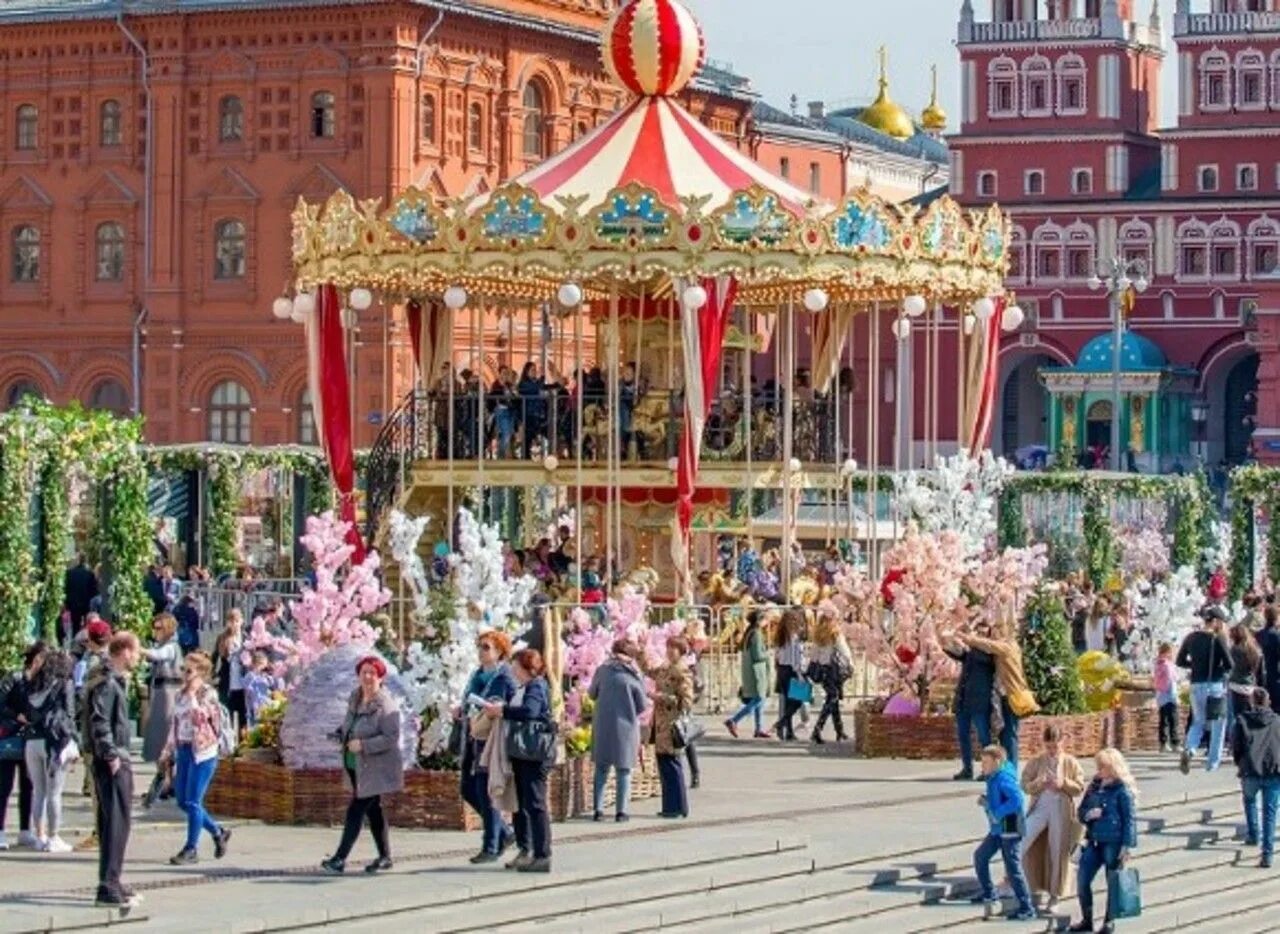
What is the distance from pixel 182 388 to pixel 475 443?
35.9 m

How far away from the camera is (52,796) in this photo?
2297 centimetres

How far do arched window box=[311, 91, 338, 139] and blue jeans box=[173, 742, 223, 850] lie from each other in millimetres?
50133

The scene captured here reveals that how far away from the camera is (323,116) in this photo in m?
72.4

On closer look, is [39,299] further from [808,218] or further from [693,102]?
[808,218]

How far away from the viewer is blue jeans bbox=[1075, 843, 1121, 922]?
890 inches

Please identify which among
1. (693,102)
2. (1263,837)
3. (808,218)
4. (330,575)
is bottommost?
(1263,837)

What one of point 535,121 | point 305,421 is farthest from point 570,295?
point 535,121

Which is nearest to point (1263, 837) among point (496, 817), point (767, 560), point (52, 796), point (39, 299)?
point (496, 817)

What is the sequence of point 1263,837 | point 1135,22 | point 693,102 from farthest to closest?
point 1135,22 < point 693,102 < point 1263,837

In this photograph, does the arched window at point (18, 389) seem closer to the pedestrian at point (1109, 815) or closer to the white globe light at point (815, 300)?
the white globe light at point (815, 300)

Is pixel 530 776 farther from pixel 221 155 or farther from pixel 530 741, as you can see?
pixel 221 155

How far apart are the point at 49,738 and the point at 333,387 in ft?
48.7

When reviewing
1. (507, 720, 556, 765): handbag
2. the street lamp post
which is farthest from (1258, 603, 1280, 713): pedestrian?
the street lamp post

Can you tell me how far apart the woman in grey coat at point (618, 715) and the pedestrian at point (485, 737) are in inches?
58.1
